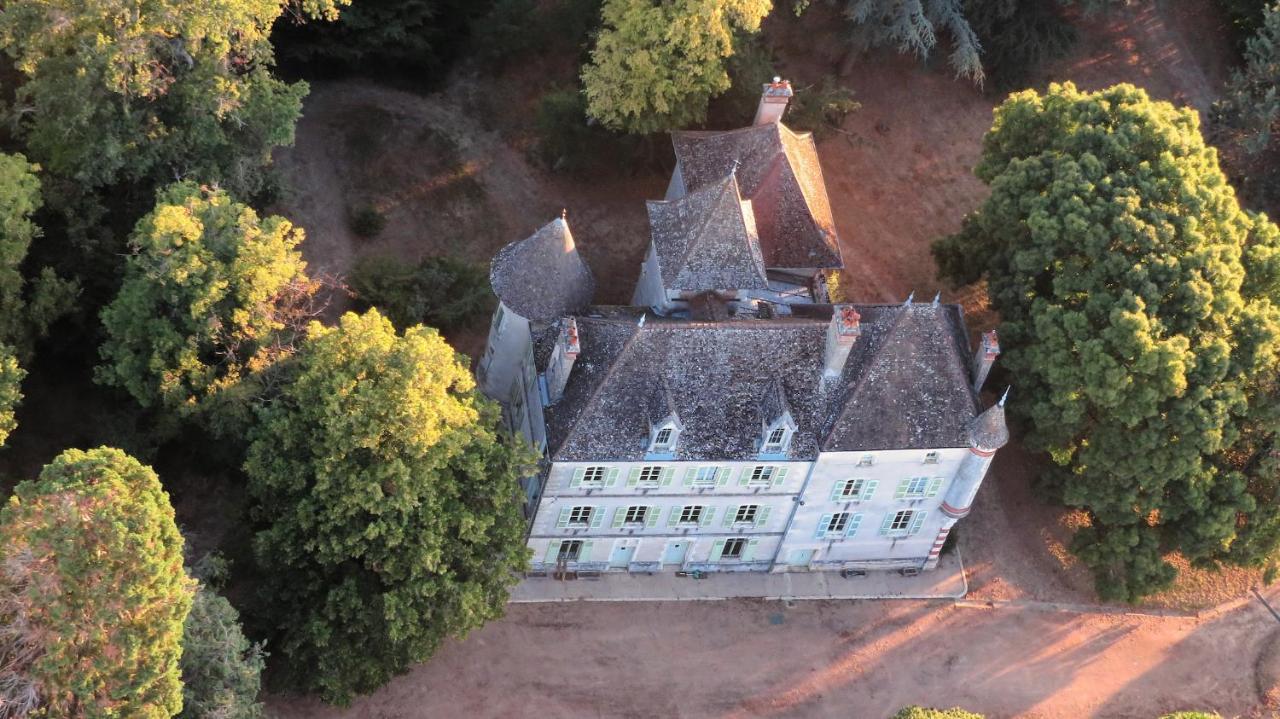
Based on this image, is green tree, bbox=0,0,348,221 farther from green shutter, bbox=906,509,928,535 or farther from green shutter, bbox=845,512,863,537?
green shutter, bbox=906,509,928,535

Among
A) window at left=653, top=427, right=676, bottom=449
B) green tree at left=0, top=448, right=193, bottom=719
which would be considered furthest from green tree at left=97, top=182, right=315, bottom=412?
window at left=653, top=427, right=676, bottom=449

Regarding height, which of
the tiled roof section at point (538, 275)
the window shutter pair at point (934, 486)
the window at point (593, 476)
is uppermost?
the tiled roof section at point (538, 275)

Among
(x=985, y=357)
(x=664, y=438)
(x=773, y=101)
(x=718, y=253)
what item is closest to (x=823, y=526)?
(x=664, y=438)

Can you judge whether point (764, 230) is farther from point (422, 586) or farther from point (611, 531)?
point (422, 586)

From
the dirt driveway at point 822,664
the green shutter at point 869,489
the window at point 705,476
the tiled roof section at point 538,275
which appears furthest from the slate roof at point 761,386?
the dirt driveway at point 822,664

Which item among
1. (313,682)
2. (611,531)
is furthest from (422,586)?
(611,531)

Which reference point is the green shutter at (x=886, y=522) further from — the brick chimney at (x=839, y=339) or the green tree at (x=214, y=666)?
the green tree at (x=214, y=666)

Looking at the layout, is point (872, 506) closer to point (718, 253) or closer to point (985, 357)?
point (985, 357)
